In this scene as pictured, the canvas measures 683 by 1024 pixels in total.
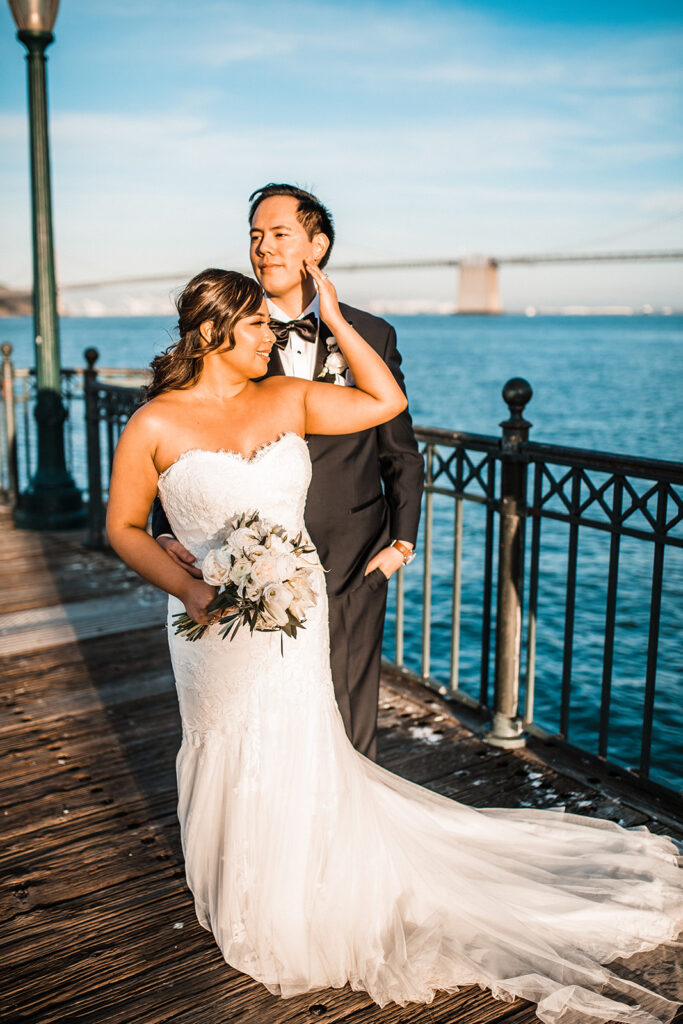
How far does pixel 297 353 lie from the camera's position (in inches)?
114

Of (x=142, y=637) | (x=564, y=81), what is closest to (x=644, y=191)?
(x=564, y=81)

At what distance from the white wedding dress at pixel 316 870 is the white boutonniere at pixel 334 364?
16.7 inches

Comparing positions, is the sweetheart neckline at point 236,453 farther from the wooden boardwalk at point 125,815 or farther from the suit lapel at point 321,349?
the wooden boardwalk at point 125,815

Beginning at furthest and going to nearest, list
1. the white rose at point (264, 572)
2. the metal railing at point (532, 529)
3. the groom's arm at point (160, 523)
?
the metal railing at point (532, 529), the groom's arm at point (160, 523), the white rose at point (264, 572)

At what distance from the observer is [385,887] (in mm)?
2342

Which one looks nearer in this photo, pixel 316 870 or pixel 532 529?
pixel 316 870

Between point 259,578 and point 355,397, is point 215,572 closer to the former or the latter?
point 259,578

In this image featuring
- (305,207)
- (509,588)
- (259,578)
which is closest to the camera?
(259,578)

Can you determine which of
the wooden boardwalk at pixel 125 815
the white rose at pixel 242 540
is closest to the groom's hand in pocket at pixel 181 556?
the white rose at pixel 242 540

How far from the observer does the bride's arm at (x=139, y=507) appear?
2.26 m

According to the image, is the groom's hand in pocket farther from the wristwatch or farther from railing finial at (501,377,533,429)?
railing finial at (501,377,533,429)

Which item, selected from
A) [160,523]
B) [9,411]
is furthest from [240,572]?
[9,411]

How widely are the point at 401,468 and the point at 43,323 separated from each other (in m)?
5.21

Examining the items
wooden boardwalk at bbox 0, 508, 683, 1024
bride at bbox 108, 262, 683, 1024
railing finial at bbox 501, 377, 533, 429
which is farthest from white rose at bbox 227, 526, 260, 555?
railing finial at bbox 501, 377, 533, 429
